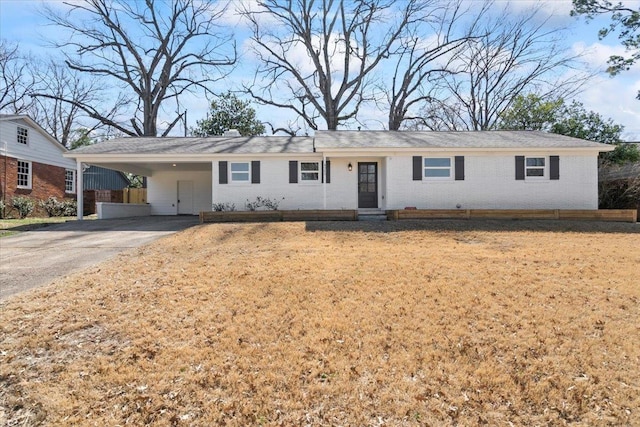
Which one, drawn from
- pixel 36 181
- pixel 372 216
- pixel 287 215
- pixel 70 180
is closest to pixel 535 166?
pixel 372 216

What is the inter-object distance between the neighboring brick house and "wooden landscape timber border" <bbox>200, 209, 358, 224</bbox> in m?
13.2

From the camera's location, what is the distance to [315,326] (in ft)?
14.2

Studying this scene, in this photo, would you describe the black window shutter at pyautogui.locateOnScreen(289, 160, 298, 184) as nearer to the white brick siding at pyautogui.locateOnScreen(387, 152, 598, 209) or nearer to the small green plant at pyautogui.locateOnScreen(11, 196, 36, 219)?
the white brick siding at pyautogui.locateOnScreen(387, 152, 598, 209)

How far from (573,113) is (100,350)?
87.4 ft

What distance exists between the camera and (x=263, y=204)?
1498cm

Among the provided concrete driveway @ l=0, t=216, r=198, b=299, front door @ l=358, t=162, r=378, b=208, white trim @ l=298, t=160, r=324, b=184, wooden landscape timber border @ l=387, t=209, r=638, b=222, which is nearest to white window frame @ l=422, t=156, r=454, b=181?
wooden landscape timber border @ l=387, t=209, r=638, b=222

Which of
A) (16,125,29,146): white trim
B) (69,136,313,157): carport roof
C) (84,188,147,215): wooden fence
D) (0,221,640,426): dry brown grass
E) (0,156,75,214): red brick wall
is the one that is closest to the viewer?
(0,221,640,426): dry brown grass

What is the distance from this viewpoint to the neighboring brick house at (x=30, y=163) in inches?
749

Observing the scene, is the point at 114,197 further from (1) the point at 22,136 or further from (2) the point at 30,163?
(1) the point at 22,136

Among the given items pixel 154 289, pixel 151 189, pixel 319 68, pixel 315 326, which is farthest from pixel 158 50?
pixel 315 326

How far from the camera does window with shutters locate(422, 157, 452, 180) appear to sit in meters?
14.4

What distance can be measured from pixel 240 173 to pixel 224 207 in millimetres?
1547

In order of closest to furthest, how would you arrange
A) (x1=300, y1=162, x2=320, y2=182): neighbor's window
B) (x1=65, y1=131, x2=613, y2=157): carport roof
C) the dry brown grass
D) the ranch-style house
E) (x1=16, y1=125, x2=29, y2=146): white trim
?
the dry brown grass < (x1=65, y1=131, x2=613, y2=157): carport roof < the ranch-style house < (x1=300, y1=162, x2=320, y2=182): neighbor's window < (x1=16, y1=125, x2=29, y2=146): white trim

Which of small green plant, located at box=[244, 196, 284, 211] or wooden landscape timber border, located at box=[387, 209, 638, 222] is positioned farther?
small green plant, located at box=[244, 196, 284, 211]
